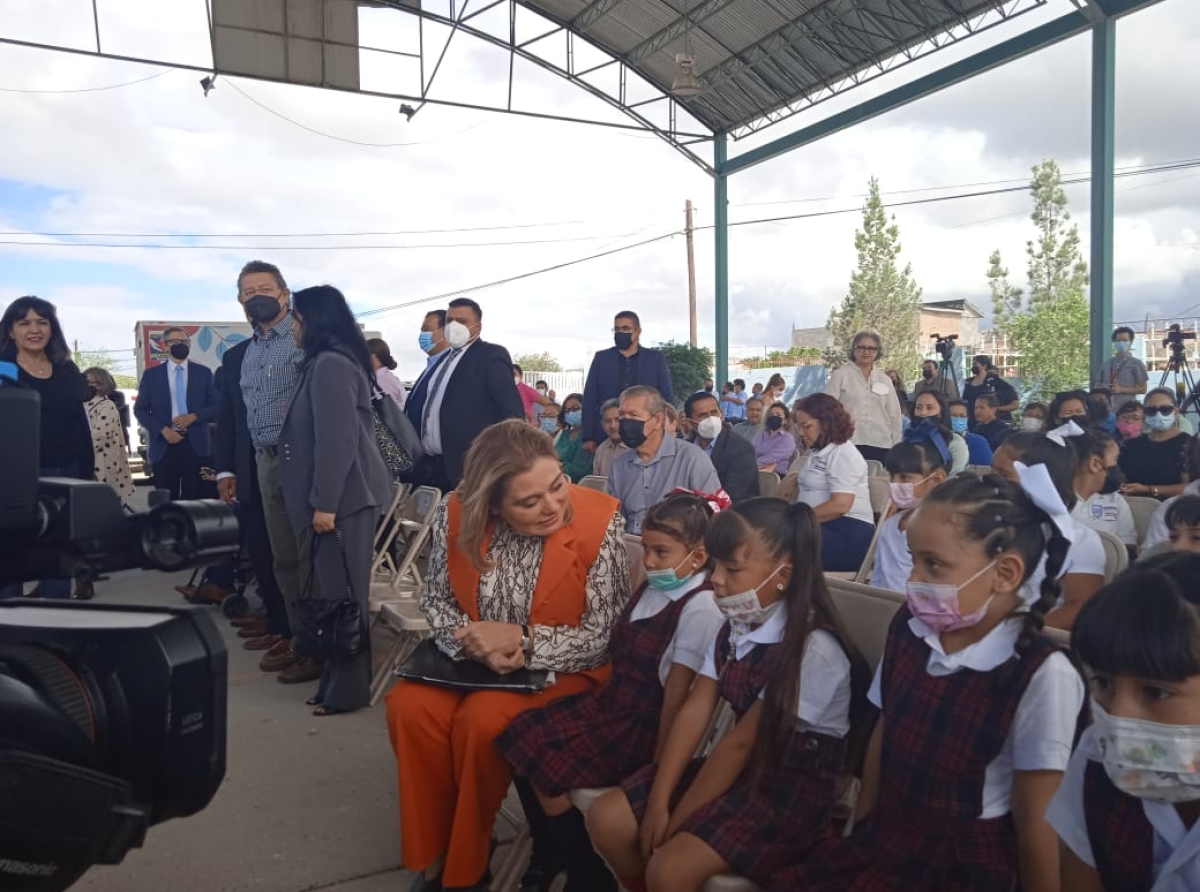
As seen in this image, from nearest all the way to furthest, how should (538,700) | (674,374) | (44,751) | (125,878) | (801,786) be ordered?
(44,751)
(801,786)
(538,700)
(125,878)
(674,374)

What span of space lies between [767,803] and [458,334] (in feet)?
11.3

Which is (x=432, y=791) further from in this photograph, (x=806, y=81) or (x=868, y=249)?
(x=868, y=249)

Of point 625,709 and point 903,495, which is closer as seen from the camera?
point 625,709

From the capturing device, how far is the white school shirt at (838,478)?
461 cm

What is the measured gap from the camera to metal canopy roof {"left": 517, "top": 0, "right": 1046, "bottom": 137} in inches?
421

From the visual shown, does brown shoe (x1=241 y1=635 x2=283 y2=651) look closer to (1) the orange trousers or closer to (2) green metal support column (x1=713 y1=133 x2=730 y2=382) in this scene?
(1) the orange trousers

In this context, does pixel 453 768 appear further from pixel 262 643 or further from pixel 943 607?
pixel 262 643

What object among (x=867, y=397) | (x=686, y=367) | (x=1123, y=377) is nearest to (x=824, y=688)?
(x=867, y=397)

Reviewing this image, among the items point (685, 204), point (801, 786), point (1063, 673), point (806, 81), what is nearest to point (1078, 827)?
point (1063, 673)

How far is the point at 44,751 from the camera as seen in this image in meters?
1.35

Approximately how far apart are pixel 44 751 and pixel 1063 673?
161cm

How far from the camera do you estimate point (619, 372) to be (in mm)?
6055

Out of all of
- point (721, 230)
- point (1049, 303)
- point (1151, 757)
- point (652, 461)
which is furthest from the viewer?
point (1049, 303)

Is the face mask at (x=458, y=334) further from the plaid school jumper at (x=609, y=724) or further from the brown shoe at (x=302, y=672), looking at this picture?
the plaid school jumper at (x=609, y=724)
